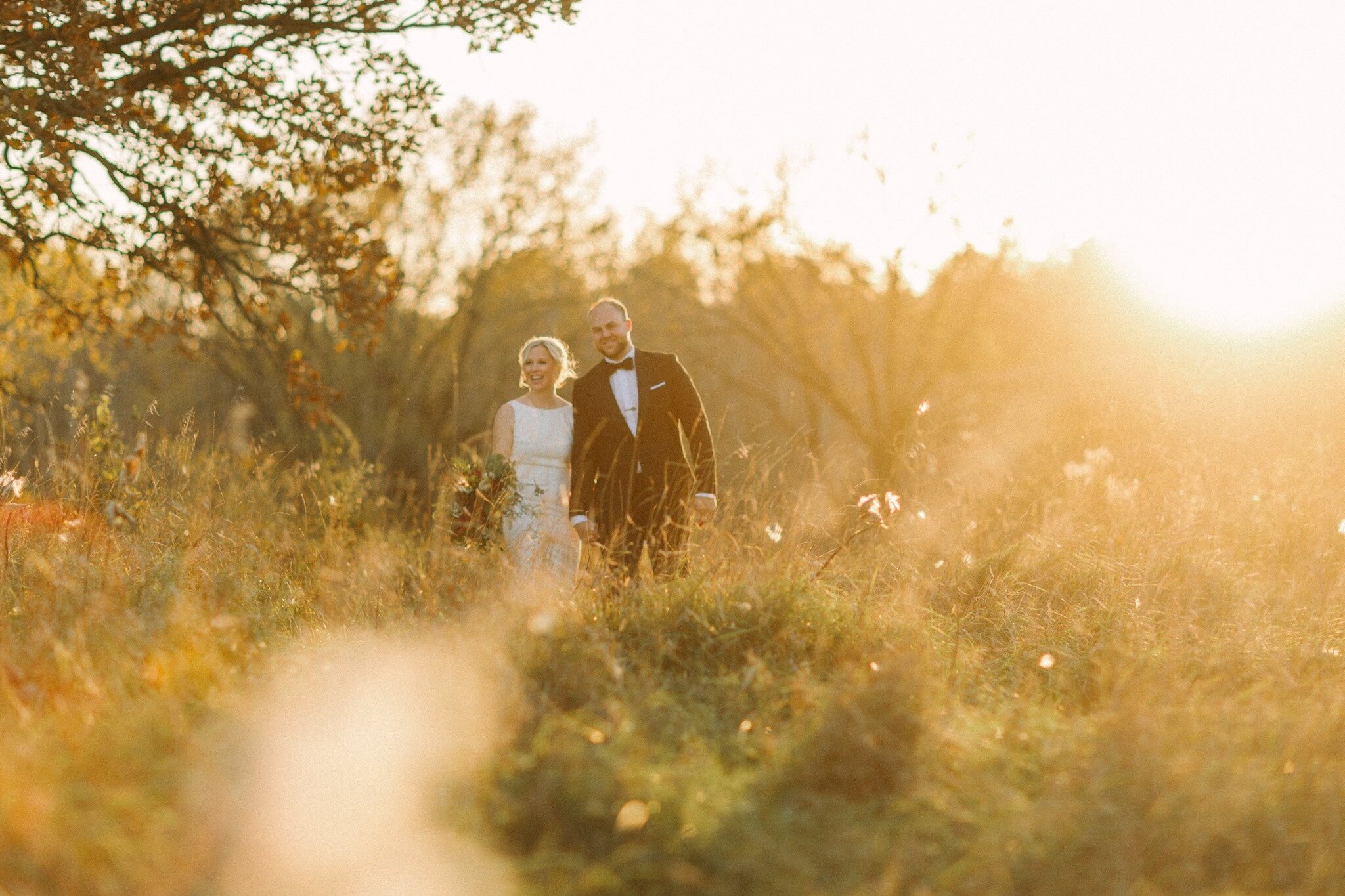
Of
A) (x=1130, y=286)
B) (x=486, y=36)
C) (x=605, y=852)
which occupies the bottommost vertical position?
(x=605, y=852)

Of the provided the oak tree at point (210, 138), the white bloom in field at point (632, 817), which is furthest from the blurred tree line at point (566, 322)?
the white bloom in field at point (632, 817)

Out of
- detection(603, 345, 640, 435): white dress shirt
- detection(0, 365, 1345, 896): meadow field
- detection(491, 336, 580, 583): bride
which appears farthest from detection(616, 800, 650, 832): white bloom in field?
detection(603, 345, 640, 435): white dress shirt

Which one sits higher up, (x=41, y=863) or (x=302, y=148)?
(x=302, y=148)

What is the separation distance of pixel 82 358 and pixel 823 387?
45.5 feet

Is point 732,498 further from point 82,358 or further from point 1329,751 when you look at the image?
point 82,358

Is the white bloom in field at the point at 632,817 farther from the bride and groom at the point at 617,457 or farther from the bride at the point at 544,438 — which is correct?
the bride at the point at 544,438

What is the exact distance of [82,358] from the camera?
68.2 feet

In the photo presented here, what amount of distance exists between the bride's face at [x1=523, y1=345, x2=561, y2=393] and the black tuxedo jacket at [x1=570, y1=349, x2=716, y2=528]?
34 centimetres

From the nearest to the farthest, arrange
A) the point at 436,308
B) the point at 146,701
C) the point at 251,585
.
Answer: the point at 146,701, the point at 251,585, the point at 436,308

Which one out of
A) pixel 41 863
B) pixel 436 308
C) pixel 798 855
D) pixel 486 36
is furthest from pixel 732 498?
pixel 436 308

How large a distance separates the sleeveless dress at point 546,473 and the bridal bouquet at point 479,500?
333mm

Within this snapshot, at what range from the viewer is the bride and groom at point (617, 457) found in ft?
18.7

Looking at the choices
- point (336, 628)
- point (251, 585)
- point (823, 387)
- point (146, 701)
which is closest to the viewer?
point (146, 701)

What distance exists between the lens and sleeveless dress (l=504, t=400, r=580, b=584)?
5789 millimetres
